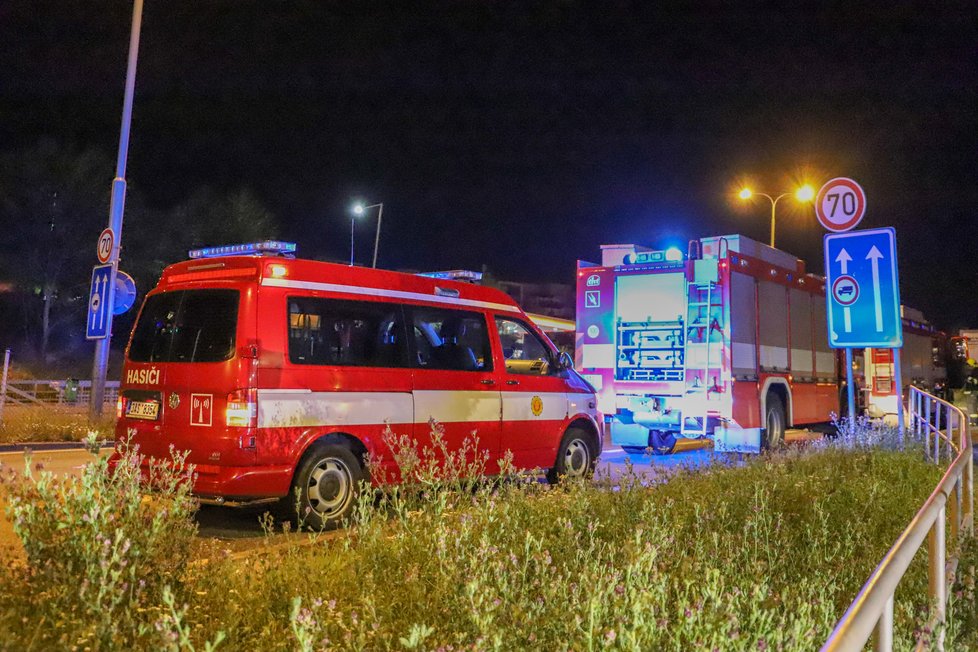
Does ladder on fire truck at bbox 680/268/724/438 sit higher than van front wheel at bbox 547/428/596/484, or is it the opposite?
ladder on fire truck at bbox 680/268/724/438

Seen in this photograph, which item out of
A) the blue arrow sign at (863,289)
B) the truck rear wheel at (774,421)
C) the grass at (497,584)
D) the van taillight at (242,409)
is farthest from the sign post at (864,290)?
the van taillight at (242,409)

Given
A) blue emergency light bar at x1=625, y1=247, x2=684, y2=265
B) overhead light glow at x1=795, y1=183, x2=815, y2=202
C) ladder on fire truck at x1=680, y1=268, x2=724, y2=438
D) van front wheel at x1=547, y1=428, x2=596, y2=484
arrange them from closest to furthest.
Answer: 1. van front wheel at x1=547, y1=428, x2=596, y2=484
2. ladder on fire truck at x1=680, y1=268, x2=724, y2=438
3. blue emergency light bar at x1=625, y1=247, x2=684, y2=265
4. overhead light glow at x1=795, y1=183, x2=815, y2=202

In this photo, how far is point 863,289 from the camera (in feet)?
35.2

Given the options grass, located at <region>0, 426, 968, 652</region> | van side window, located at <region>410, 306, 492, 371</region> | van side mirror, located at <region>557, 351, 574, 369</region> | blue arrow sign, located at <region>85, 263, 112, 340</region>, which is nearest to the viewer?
grass, located at <region>0, 426, 968, 652</region>

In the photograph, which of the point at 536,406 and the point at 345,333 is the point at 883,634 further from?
the point at 536,406

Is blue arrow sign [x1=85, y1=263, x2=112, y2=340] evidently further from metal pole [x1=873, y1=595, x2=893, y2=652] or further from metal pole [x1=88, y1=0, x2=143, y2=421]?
metal pole [x1=873, y1=595, x2=893, y2=652]

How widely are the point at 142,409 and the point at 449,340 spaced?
2.87m

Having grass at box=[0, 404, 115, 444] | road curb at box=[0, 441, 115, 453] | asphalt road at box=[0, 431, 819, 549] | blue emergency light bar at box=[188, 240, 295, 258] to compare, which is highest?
blue emergency light bar at box=[188, 240, 295, 258]

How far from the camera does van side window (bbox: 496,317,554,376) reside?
886 centimetres

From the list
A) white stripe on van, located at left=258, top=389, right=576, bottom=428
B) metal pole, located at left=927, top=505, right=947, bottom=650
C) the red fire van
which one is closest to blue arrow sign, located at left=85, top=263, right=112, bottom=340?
the red fire van

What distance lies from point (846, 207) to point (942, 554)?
7.97 m

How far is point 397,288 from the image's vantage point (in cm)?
781

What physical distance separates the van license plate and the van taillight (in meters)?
0.85

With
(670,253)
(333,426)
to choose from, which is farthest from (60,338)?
(333,426)
